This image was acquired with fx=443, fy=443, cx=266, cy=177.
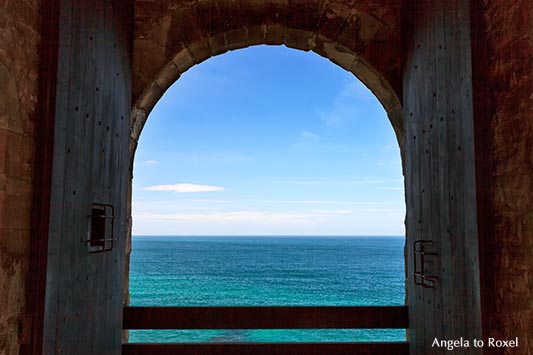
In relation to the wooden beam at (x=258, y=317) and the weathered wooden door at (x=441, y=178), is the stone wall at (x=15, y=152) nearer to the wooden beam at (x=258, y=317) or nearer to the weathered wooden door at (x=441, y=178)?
the wooden beam at (x=258, y=317)

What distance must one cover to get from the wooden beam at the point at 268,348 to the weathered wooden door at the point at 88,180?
0.94 feet

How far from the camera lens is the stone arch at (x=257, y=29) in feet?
11.1

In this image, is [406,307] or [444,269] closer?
[444,269]

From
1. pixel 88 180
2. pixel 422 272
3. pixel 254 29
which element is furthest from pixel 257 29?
pixel 422 272

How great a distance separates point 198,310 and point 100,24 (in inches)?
80.4

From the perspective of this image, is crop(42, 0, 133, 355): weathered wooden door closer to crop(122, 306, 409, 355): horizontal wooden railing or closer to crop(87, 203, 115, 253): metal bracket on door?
crop(87, 203, 115, 253): metal bracket on door

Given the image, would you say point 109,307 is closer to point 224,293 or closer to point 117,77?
point 117,77

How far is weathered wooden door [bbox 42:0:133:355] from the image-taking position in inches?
77.4

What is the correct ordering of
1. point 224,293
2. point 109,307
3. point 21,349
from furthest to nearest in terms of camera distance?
point 224,293
point 109,307
point 21,349

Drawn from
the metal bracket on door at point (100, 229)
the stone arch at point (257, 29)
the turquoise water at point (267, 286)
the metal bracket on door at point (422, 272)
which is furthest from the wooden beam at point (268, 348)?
the turquoise water at point (267, 286)

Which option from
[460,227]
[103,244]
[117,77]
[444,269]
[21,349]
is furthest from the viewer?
[117,77]

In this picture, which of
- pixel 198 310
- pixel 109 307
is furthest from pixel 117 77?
pixel 198 310

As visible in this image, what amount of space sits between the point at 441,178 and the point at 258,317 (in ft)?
5.49

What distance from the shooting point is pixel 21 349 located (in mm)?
1765
